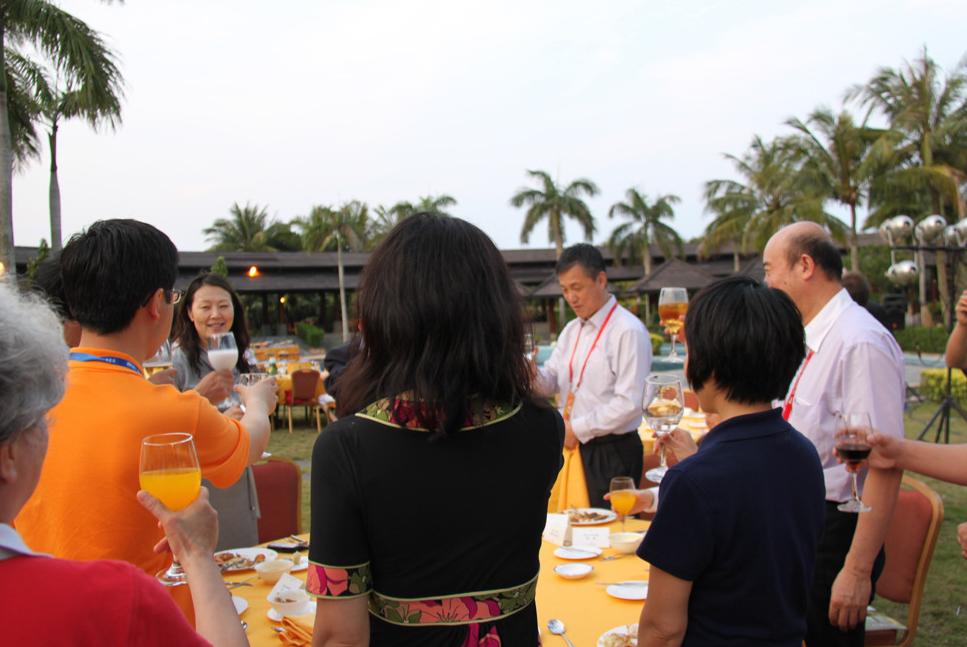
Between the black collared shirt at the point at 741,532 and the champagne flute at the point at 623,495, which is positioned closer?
the black collared shirt at the point at 741,532

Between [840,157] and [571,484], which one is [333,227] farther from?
[571,484]

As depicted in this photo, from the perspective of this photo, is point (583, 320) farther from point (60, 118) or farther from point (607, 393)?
point (60, 118)

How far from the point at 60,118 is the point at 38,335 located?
25.1m

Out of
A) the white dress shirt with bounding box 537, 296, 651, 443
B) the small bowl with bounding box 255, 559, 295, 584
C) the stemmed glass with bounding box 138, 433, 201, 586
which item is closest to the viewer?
the stemmed glass with bounding box 138, 433, 201, 586

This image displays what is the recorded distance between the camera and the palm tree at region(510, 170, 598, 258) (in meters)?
41.1

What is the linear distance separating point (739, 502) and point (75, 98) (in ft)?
62.9

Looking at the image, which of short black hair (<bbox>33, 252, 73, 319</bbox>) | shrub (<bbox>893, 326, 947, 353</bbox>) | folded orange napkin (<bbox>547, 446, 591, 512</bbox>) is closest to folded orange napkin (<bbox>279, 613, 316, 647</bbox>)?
short black hair (<bbox>33, 252, 73, 319</bbox>)

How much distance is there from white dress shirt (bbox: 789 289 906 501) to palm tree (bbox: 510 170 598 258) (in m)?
38.6

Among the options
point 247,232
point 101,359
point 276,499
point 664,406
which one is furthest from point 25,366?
point 247,232

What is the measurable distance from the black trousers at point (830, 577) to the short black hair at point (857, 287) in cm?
341

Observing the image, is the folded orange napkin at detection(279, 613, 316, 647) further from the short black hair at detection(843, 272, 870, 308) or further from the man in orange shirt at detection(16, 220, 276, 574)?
the short black hair at detection(843, 272, 870, 308)

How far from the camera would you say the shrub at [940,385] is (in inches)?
484

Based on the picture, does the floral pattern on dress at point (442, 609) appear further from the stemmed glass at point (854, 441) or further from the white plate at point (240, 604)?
the stemmed glass at point (854, 441)

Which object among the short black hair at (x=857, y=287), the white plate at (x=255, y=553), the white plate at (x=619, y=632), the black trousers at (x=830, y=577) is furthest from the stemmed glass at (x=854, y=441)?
the short black hair at (x=857, y=287)
